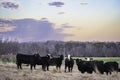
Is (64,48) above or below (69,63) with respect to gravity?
above

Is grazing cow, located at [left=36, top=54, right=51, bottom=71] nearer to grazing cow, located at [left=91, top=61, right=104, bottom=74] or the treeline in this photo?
the treeline

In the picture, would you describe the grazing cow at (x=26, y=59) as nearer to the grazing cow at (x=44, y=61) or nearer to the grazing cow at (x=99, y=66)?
the grazing cow at (x=44, y=61)

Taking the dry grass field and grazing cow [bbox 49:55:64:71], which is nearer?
the dry grass field

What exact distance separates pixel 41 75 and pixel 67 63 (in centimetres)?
39

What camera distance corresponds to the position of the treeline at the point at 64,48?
3527mm

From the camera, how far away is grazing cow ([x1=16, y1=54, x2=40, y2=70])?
144 inches

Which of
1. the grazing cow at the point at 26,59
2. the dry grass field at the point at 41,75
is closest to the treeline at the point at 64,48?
the grazing cow at the point at 26,59

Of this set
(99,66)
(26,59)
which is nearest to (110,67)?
(99,66)

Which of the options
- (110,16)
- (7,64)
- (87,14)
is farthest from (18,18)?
(110,16)

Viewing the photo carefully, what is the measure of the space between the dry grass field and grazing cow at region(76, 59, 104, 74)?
9cm

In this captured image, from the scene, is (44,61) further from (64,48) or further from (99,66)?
(99,66)

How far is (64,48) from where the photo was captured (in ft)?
11.7

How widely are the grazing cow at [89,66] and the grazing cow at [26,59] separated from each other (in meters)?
0.55

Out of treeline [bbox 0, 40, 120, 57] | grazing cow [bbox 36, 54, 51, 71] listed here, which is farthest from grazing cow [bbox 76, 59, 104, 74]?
grazing cow [bbox 36, 54, 51, 71]
